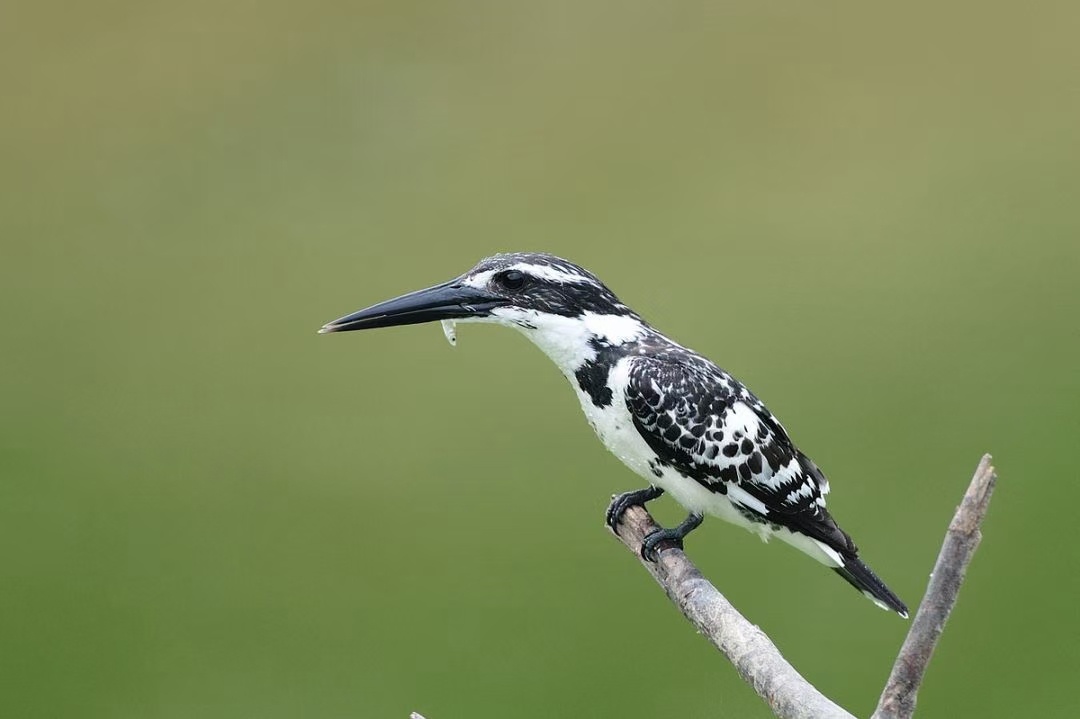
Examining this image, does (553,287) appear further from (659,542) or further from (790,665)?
(790,665)

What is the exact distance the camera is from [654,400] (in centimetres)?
177

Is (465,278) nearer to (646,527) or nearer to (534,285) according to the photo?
(534,285)

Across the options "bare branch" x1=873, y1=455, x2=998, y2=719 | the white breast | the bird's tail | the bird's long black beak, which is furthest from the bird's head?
"bare branch" x1=873, y1=455, x2=998, y2=719

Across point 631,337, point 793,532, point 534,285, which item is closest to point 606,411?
point 631,337

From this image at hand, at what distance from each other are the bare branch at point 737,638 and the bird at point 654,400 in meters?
0.08

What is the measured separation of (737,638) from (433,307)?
2.09ft

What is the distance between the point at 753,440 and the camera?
6.11 feet

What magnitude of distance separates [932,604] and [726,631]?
42cm

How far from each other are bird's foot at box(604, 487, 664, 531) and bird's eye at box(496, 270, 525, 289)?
51cm

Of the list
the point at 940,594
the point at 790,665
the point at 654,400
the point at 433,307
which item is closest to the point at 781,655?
the point at 790,665

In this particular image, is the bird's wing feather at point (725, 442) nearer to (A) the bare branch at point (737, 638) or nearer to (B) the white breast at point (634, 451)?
(B) the white breast at point (634, 451)

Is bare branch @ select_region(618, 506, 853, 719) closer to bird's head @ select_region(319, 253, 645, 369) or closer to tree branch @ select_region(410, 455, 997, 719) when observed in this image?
tree branch @ select_region(410, 455, 997, 719)

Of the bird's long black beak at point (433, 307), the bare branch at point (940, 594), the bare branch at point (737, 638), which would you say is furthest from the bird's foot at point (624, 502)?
the bare branch at point (940, 594)

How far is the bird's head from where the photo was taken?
174 cm
